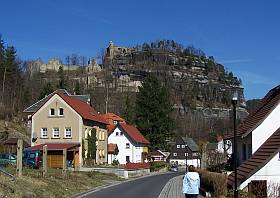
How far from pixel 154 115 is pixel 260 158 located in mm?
72151

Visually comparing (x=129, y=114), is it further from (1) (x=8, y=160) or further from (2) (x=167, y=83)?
(2) (x=167, y=83)

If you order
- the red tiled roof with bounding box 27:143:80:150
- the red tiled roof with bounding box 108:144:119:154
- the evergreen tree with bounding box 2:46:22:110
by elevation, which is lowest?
the red tiled roof with bounding box 108:144:119:154

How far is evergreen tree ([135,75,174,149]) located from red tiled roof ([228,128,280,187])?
227ft

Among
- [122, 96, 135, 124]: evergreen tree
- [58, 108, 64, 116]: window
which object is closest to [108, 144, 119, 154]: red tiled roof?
[58, 108, 64, 116]: window

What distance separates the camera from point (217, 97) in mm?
184125

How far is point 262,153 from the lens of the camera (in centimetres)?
2675

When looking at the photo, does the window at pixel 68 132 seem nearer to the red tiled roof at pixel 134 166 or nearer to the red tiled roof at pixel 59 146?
the red tiled roof at pixel 59 146

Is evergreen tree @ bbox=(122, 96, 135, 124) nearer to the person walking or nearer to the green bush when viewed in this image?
Answer: the green bush

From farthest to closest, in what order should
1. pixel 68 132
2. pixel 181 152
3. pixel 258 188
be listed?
pixel 181 152 < pixel 68 132 < pixel 258 188

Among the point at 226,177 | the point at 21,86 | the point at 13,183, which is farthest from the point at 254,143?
the point at 21,86

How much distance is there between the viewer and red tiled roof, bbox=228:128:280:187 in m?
25.5

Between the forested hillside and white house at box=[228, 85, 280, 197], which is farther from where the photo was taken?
the forested hillside

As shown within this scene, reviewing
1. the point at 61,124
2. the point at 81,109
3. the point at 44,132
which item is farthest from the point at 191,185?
the point at 44,132

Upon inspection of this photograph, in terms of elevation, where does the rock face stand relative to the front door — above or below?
above
